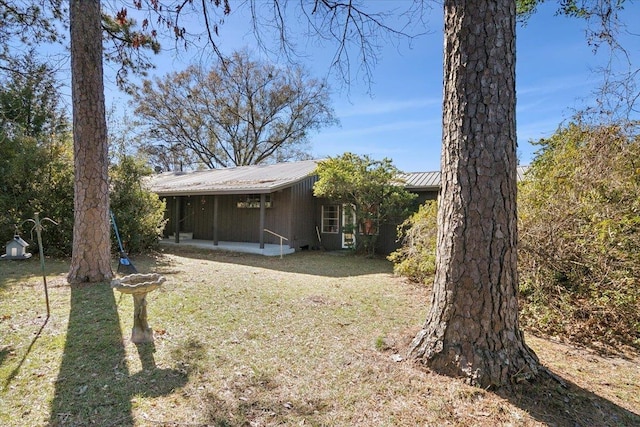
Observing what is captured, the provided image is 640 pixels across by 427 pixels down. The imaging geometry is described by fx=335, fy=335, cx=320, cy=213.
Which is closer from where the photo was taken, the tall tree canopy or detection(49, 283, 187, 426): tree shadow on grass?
detection(49, 283, 187, 426): tree shadow on grass

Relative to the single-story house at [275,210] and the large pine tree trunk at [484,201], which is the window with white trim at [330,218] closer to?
the single-story house at [275,210]

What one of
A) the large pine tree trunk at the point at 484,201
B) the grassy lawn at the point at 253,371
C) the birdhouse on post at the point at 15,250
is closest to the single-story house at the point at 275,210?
the birdhouse on post at the point at 15,250

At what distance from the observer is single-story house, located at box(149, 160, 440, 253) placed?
1145 centimetres

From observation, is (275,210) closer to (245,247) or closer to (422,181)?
(245,247)

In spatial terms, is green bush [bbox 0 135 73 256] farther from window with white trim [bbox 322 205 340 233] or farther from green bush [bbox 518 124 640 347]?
green bush [bbox 518 124 640 347]

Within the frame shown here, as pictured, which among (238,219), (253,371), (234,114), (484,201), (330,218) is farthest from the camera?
(234,114)

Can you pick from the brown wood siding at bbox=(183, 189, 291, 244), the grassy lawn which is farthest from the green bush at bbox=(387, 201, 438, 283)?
the brown wood siding at bbox=(183, 189, 291, 244)

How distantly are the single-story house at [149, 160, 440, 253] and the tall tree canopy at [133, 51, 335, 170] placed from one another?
11.0 metres

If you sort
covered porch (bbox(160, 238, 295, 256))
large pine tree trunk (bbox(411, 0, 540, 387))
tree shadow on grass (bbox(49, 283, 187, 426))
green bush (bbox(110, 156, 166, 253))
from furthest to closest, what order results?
covered porch (bbox(160, 238, 295, 256)) → green bush (bbox(110, 156, 166, 253)) → large pine tree trunk (bbox(411, 0, 540, 387)) → tree shadow on grass (bbox(49, 283, 187, 426))

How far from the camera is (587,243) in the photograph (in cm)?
421

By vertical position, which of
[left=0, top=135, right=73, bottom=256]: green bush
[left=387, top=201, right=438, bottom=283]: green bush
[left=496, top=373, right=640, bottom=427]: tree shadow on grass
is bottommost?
[left=496, top=373, right=640, bottom=427]: tree shadow on grass

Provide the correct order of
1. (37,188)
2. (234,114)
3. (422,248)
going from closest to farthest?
1. (422,248)
2. (37,188)
3. (234,114)

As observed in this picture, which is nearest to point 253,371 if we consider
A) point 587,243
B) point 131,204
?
point 587,243

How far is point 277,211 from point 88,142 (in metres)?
7.26
